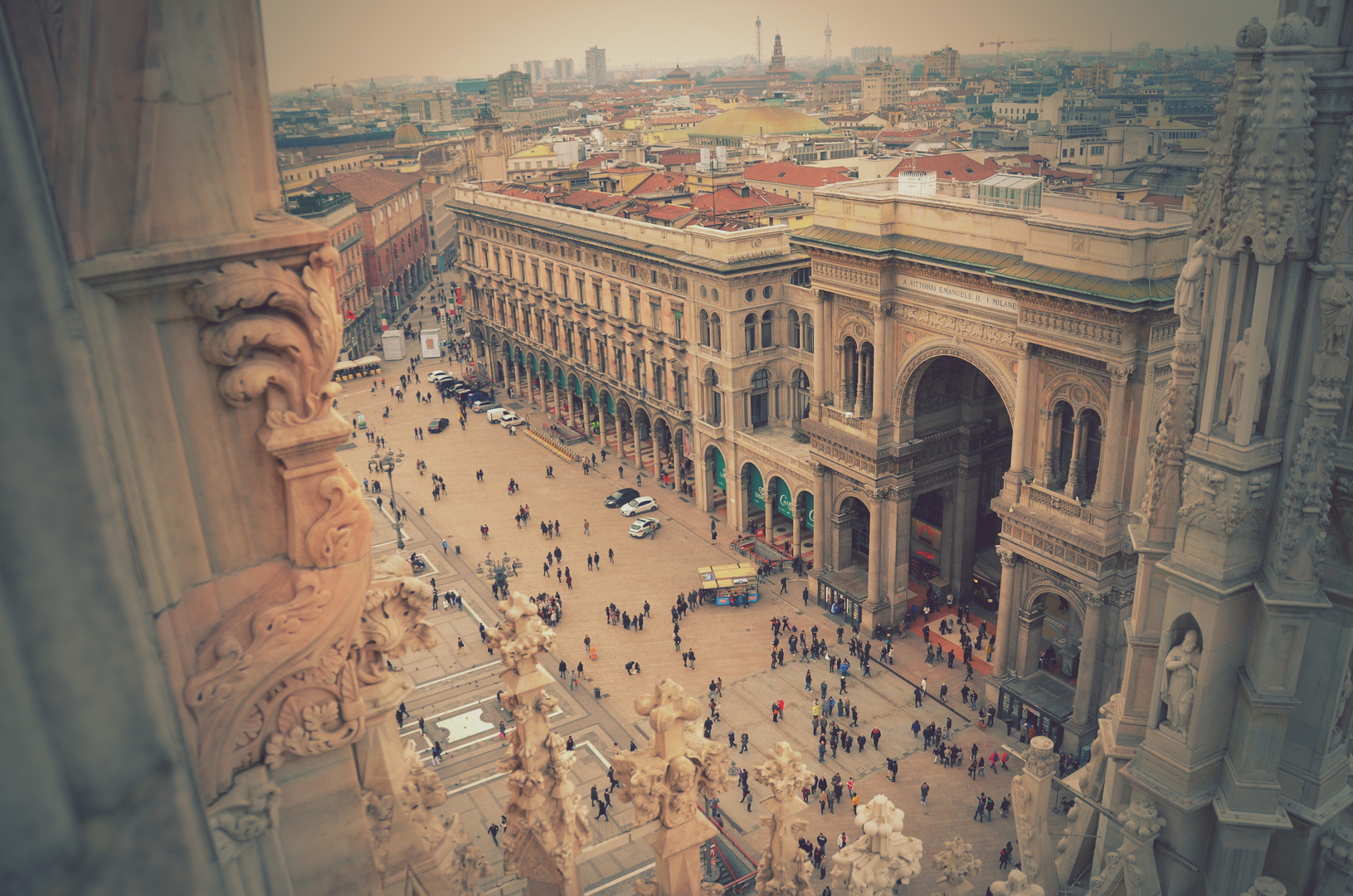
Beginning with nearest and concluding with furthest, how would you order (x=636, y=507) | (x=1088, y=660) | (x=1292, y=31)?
1. (x=1292, y=31)
2. (x=1088, y=660)
3. (x=636, y=507)

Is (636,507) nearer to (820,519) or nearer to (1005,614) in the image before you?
(820,519)

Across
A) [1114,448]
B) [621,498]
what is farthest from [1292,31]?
[621,498]

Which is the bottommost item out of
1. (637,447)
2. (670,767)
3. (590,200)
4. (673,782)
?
(637,447)

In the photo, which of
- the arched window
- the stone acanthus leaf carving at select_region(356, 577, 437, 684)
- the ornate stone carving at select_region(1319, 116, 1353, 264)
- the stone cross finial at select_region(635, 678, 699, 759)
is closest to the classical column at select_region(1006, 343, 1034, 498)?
the arched window

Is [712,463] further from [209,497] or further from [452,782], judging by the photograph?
[209,497]

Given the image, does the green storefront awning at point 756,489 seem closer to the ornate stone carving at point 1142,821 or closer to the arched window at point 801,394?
the arched window at point 801,394

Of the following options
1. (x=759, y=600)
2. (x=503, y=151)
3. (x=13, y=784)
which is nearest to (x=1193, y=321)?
(x=13, y=784)
